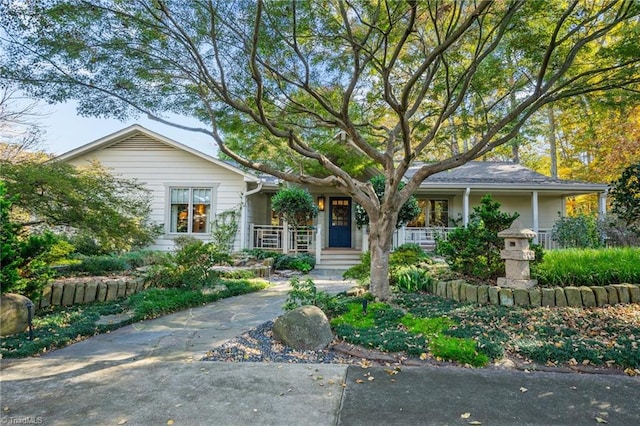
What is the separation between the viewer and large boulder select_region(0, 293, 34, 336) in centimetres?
430

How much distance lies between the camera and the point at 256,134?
7867mm

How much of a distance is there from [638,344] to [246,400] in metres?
4.25

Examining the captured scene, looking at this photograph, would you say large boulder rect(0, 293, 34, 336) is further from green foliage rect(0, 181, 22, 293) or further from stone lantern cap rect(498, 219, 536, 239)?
stone lantern cap rect(498, 219, 536, 239)

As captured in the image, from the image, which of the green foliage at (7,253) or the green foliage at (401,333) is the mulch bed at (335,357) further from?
the green foliage at (7,253)

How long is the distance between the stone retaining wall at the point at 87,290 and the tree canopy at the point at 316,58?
313 cm

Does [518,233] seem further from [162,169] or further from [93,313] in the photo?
[162,169]

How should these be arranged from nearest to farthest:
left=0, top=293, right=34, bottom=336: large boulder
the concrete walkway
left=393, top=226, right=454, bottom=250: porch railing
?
1. the concrete walkway
2. left=0, top=293, right=34, bottom=336: large boulder
3. left=393, top=226, right=454, bottom=250: porch railing

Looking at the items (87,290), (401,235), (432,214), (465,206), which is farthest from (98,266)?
(432,214)

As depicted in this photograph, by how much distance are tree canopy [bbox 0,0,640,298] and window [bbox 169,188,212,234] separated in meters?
5.93

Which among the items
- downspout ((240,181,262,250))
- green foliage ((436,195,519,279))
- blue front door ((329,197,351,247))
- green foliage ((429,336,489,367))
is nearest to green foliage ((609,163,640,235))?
green foliage ((436,195,519,279))

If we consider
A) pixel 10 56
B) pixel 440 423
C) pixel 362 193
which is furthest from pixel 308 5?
pixel 440 423

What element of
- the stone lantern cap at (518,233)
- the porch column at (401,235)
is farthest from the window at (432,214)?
the stone lantern cap at (518,233)

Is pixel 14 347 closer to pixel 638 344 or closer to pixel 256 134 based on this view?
pixel 256 134

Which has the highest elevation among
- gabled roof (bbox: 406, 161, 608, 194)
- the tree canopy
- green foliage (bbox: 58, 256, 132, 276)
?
the tree canopy
